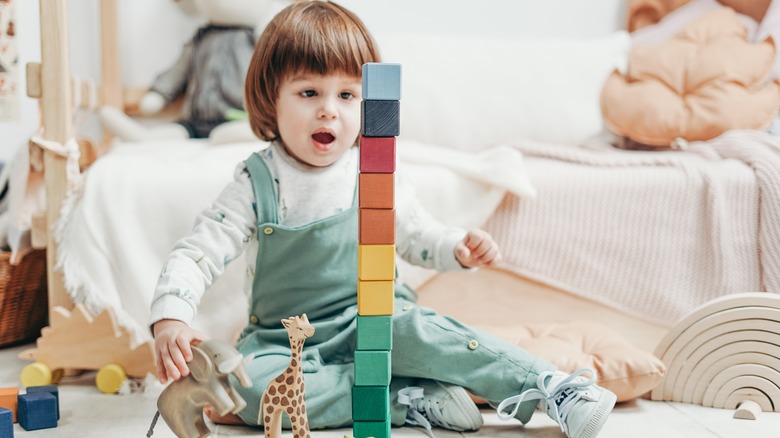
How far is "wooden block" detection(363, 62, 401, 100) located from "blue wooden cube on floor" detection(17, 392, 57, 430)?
0.58 metres

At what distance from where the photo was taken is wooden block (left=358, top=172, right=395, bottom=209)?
77cm

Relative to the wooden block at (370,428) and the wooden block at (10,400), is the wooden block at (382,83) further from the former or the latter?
the wooden block at (10,400)

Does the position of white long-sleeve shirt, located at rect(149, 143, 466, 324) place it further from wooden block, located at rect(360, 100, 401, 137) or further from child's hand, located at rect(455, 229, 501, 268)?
wooden block, located at rect(360, 100, 401, 137)

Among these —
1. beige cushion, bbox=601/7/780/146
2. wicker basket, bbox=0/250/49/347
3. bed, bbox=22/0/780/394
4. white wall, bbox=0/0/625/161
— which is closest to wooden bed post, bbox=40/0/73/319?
bed, bbox=22/0/780/394

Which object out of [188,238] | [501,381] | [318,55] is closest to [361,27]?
[318,55]

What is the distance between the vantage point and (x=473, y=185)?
1.39m

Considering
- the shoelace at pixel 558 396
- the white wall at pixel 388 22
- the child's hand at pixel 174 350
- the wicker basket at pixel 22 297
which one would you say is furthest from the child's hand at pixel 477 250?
the white wall at pixel 388 22

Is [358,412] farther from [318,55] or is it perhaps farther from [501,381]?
[318,55]

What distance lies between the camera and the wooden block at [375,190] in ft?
2.53

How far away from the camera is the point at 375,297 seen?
2.58ft

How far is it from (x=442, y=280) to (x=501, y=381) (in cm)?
39

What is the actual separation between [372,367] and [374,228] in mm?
138

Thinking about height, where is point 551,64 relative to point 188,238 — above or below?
above

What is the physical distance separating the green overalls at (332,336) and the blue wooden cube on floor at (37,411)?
234 millimetres
